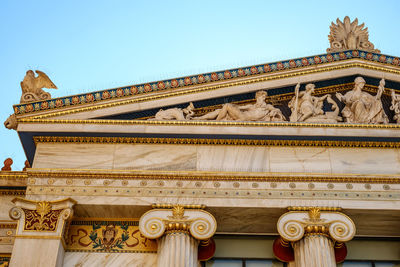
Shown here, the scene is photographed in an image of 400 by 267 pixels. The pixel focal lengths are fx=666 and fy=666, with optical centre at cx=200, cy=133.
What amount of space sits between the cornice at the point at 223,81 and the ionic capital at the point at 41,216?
2.31 m

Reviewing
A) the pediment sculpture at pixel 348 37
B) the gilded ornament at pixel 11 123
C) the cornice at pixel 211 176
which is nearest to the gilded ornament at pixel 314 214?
the cornice at pixel 211 176

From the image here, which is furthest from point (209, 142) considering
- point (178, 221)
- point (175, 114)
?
point (178, 221)

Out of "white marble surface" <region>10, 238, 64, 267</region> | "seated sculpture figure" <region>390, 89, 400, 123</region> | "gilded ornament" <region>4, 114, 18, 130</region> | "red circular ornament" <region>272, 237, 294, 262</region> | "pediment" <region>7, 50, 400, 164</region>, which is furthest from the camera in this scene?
"seated sculpture figure" <region>390, 89, 400, 123</region>

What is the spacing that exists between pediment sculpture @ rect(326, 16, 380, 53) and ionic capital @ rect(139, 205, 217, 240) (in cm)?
607

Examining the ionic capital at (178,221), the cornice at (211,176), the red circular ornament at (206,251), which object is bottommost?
the red circular ornament at (206,251)

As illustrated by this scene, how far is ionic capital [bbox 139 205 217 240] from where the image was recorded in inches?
572

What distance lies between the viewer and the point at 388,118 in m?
16.6

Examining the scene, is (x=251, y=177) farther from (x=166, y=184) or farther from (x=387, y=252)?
(x=387, y=252)

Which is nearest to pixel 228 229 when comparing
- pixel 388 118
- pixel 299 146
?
pixel 299 146

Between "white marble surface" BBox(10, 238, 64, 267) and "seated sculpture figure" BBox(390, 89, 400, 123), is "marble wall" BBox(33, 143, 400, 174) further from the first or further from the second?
"white marble surface" BBox(10, 238, 64, 267)

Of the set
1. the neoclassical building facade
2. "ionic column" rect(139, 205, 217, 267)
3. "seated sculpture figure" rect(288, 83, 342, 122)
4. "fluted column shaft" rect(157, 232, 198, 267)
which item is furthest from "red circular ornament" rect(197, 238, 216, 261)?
"seated sculpture figure" rect(288, 83, 342, 122)

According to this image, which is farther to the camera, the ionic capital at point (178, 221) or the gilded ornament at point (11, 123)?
the gilded ornament at point (11, 123)

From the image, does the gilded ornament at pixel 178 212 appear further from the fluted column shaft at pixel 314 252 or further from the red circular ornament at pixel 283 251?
the fluted column shaft at pixel 314 252

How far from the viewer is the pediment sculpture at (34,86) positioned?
53.6ft
